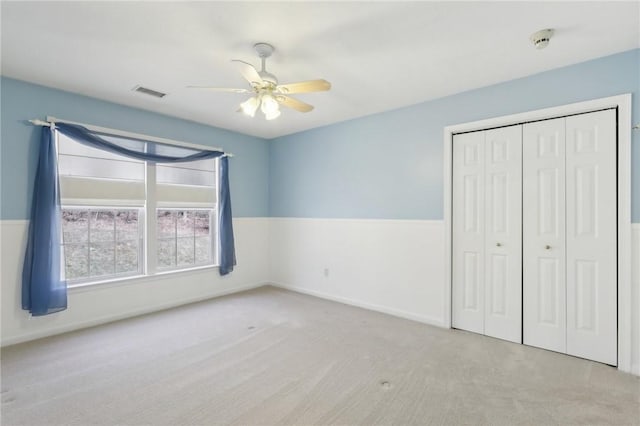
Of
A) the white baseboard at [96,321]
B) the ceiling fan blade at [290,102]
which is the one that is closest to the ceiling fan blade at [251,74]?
the ceiling fan blade at [290,102]

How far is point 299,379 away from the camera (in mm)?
2430

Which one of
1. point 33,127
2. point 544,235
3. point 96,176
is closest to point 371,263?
point 544,235

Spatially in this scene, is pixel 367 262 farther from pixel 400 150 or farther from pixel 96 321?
pixel 96 321

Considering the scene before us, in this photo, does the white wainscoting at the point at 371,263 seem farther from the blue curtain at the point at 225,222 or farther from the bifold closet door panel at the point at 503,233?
the blue curtain at the point at 225,222

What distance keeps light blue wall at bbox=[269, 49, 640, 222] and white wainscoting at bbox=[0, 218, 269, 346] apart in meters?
0.81

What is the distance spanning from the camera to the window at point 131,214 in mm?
3518

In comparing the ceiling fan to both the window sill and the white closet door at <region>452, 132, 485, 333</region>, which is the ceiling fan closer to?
the white closet door at <region>452, 132, 485, 333</region>

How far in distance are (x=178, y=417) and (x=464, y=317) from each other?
9.57 feet

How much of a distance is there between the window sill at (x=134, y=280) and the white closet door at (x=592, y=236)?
4.40 meters

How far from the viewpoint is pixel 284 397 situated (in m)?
2.19

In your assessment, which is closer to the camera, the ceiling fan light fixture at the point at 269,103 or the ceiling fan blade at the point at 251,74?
the ceiling fan blade at the point at 251,74

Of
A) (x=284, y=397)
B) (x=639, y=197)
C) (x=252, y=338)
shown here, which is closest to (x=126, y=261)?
(x=252, y=338)

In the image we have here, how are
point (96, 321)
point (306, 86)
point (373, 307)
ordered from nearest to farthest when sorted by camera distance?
1. point (306, 86)
2. point (96, 321)
3. point (373, 307)

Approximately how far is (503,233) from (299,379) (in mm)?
2458
